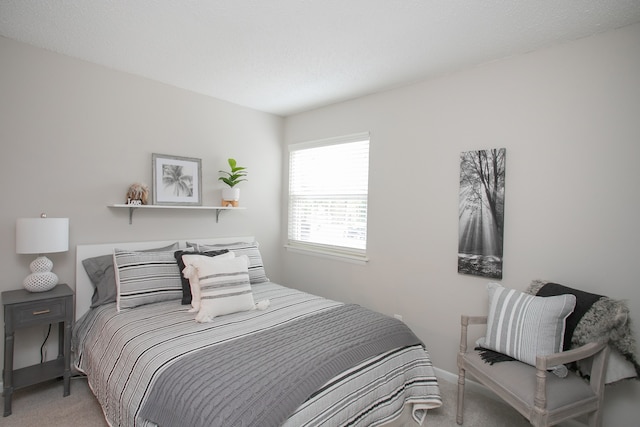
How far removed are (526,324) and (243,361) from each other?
5.34ft

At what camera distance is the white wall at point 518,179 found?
1980 millimetres

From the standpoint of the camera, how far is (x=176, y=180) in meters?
3.18

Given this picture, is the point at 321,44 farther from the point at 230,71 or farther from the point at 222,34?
the point at 230,71

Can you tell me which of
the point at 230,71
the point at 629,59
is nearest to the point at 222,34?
the point at 230,71

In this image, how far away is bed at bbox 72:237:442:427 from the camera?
1.43m

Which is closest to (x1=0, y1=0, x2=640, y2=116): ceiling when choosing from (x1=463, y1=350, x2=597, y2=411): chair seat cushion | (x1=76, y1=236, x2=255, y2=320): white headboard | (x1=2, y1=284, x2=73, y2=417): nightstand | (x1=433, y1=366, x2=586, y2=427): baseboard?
(x1=76, y1=236, x2=255, y2=320): white headboard

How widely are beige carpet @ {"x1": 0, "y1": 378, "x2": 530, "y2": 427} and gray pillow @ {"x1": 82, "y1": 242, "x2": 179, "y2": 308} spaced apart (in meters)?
0.64

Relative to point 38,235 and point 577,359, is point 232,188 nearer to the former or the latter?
point 38,235

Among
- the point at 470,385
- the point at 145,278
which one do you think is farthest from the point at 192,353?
the point at 470,385

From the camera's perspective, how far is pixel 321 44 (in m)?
2.26

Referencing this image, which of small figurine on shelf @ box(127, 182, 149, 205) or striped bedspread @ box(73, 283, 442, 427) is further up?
small figurine on shelf @ box(127, 182, 149, 205)

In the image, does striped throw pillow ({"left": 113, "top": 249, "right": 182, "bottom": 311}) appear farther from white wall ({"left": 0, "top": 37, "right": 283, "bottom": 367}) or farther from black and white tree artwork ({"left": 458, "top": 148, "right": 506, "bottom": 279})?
black and white tree artwork ({"left": 458, "top": 148, "right": 506, "bottom": 279})

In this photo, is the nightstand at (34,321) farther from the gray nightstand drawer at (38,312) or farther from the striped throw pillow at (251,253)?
the striped throw pillow at (251,253)

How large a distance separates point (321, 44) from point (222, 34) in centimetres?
66
